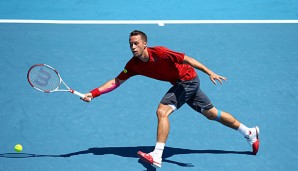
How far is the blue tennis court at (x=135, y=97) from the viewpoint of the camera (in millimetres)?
7346

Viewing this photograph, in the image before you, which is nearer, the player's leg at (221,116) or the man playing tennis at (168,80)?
the man playing tennis at (168,80)

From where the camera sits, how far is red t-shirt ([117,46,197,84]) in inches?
270

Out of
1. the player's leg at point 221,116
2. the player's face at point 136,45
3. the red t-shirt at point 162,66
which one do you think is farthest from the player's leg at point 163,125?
the player's face at point 136,45

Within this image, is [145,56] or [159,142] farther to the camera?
[145,56]

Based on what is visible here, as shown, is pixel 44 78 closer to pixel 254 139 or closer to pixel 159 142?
pixel 159 142

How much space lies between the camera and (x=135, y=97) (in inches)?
344

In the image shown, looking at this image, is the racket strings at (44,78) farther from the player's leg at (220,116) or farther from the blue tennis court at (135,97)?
the player's leg at (220,116)

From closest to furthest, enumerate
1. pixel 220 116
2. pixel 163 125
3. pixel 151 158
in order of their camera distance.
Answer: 1. pixel 151 158
2. pixel 163 125
3. pixel 220 116

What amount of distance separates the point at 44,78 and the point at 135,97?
186 centimetres

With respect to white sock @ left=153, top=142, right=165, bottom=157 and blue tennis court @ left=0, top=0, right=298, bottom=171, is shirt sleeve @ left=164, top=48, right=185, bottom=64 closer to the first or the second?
white sock @ left=153, top=142, right=165, bottom=157

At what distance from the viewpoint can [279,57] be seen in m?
9.90

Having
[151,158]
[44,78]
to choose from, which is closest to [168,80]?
[151,158]

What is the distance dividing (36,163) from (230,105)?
315 cm

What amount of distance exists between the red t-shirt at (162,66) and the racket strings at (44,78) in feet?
3.05
